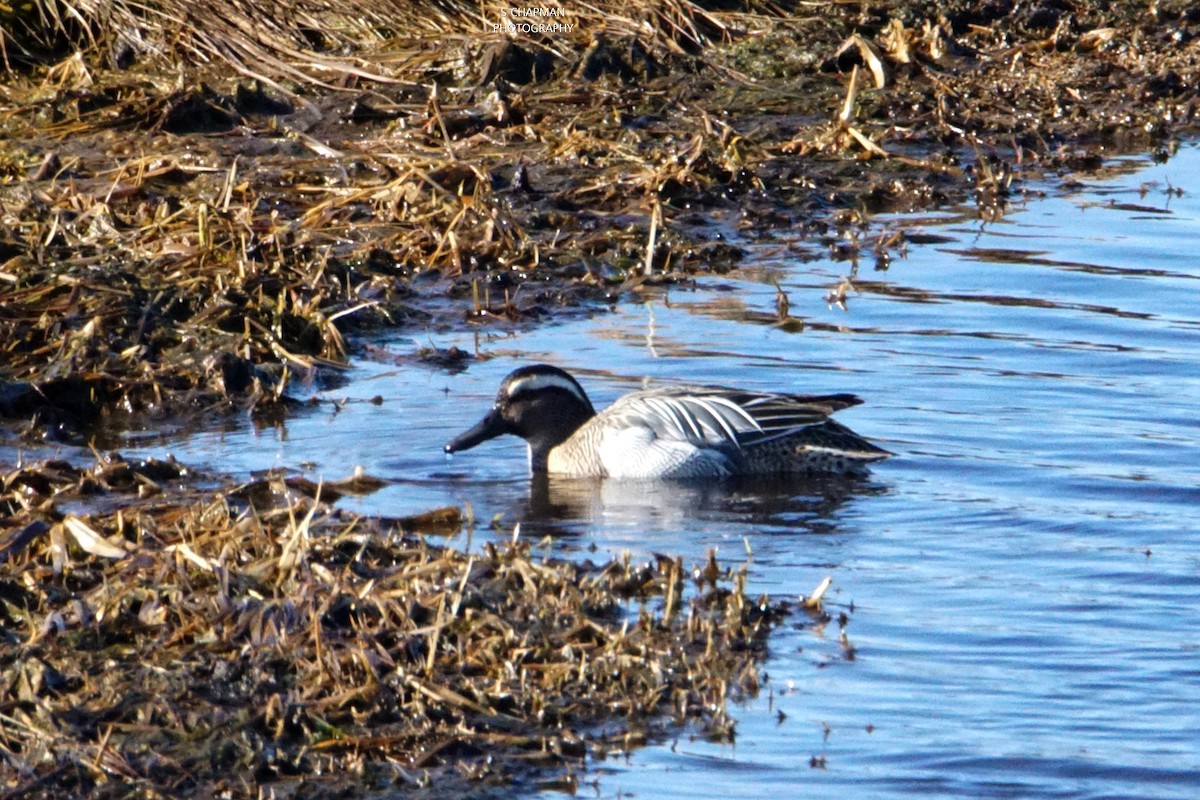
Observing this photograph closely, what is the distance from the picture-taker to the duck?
775 centimetres

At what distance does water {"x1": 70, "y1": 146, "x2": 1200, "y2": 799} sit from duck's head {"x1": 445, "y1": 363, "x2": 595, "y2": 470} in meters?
0.20

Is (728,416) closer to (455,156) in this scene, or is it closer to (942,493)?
(942,493)

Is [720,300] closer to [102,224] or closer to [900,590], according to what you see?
[102,224]

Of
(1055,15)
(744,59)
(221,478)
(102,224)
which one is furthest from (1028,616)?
(1055,15)

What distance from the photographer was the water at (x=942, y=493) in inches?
195

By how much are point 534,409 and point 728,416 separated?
2.60ft

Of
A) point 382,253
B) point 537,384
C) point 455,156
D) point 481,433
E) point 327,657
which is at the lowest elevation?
point 327,657

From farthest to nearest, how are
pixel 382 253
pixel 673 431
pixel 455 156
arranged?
1. pixel 455 156
2. pixel 382 253
3. pixel 673 431

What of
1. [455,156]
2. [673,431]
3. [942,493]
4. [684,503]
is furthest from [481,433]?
[455,156]

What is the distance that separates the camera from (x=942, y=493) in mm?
7215

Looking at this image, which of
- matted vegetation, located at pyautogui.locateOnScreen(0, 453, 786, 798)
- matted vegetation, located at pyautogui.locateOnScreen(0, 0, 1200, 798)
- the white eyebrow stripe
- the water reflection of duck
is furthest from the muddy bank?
matted vegetation, located at pyautogui.locateOnScreen(0, 453, 786, 798)

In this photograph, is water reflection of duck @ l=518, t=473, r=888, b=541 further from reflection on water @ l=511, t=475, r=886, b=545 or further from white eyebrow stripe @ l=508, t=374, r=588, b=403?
white eyebrow stripe @ l=508, t=374, r=588, b=403

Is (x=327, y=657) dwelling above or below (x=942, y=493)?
below

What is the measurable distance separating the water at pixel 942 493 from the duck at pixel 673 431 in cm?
15
